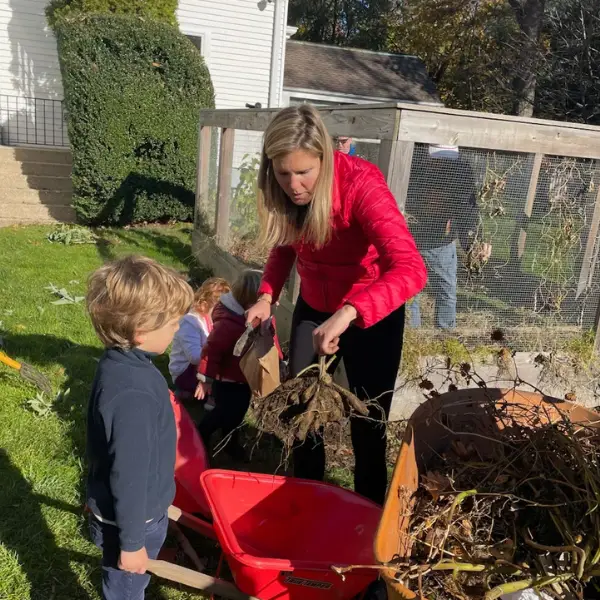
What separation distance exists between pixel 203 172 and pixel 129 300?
663 centimetres

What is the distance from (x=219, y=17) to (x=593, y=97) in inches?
341

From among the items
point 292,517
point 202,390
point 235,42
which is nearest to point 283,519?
point 292,517

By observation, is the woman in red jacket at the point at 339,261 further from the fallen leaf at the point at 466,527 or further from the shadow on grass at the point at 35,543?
the shadow on grass at the point at 35,543

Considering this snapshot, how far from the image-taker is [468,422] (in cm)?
218

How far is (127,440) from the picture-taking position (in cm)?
185

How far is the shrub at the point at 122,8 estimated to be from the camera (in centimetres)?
1112

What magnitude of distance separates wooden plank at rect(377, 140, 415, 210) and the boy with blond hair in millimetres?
1922

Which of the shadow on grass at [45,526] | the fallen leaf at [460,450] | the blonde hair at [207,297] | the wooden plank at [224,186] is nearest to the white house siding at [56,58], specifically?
the wooden plank at [224,186]

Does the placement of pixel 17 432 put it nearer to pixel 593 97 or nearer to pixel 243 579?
pixel 243 579

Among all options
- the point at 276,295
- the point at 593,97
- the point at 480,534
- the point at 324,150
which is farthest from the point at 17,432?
the point at 593,97

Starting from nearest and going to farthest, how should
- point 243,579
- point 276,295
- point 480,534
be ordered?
1. point 480,534
2. point 243,579
3. point 276,295

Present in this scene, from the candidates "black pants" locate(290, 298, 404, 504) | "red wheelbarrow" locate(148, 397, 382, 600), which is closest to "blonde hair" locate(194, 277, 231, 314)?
"black pants" locate(290, 298, 404, 504)

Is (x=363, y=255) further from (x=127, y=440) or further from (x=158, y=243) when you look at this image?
(x=158, y=243)

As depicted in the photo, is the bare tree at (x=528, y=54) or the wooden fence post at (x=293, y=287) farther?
the bare tree at (x=528, y=54)
